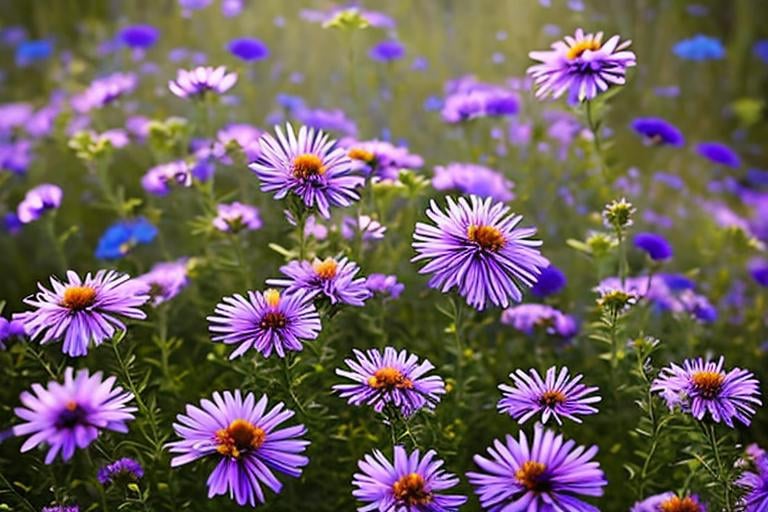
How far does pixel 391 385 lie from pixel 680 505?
1.06 ft

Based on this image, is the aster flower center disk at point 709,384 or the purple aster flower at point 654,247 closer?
the aster flower center disk at point 709,384

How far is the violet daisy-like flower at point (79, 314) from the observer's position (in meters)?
0.88

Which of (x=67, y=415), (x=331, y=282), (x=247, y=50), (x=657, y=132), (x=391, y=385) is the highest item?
(x=247, y=50)

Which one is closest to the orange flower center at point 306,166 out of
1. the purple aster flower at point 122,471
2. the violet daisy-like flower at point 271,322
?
the violet daisy-like flower at point 271,322

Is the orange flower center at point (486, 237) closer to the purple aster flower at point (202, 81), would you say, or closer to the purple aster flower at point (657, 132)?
the purple aster flower at point (202, 81)

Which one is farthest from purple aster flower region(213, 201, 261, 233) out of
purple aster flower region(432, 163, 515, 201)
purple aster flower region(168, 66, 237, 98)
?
purple aster flower region(432, 163, 515, 201)

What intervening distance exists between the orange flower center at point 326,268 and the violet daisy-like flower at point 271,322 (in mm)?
51

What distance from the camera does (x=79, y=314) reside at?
0.89m

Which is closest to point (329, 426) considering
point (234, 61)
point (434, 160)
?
point (434, 160)

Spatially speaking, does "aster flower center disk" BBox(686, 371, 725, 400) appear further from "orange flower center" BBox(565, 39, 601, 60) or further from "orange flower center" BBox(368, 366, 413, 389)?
"orange flower center" BBox(565, 39, 601, 60)

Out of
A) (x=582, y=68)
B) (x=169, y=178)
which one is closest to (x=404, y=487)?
(x=582, y=68)

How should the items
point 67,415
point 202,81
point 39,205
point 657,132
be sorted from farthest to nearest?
point 657,132
point 39,205
point 202,81
point 67,415

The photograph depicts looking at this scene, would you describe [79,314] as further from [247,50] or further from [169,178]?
[247,50]

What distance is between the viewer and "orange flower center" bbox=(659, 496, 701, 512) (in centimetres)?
93
